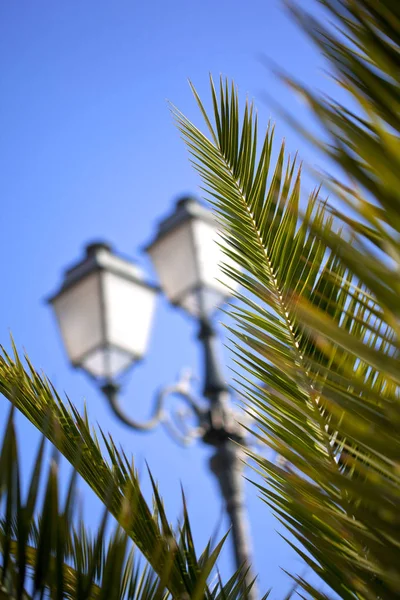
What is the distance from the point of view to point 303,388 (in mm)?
1370

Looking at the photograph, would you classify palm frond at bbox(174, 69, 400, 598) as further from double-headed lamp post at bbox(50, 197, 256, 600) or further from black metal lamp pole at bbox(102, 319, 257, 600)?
double-headed lamp post at bbox(50, 197, 256, 600)

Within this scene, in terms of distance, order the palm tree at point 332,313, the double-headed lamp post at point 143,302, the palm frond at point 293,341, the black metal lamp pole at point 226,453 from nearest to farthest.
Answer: the palm tree at point 332,313 < the palm frond at point 293,341 < the black metal lamp pole at point 226,453 < the double-headed lamp post at point 143,302

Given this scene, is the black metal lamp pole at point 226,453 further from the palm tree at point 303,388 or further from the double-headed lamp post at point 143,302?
the palm tree at point 303,388

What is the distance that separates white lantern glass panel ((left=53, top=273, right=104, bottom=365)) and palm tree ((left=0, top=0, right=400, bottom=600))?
445 centimetres

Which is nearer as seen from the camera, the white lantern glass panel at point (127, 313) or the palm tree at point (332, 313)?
the palm tree at point (332, 313)

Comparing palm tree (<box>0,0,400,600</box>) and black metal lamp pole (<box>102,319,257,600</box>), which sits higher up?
black metal lamp pole (<box>102,319,257,600</box>)

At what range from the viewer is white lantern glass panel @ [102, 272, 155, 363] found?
6.07 meters

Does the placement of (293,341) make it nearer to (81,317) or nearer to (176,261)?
(176,261)

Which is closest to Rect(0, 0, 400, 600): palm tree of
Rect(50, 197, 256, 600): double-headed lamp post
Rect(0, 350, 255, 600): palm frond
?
Rect(0, 350, 255, 600): palm frond

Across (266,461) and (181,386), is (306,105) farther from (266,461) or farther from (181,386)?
(181,386)

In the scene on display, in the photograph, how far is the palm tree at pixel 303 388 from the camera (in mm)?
752

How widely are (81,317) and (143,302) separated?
1.48ft

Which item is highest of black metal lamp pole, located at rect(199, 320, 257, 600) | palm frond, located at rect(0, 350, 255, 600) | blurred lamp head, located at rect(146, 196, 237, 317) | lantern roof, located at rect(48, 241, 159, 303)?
lantern roof, located at rect(48, 241, 159, 303)

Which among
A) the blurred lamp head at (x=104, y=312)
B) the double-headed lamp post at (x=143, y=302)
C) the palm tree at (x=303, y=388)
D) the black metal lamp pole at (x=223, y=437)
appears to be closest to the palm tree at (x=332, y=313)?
the palm tree at (x=303, y=388)
